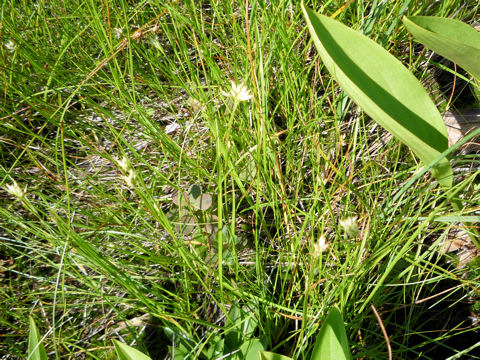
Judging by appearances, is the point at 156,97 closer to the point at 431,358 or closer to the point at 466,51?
the point at 466,51

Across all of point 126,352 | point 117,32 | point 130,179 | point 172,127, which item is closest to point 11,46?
point 117,32

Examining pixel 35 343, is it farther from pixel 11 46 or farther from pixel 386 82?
pixel 11 46

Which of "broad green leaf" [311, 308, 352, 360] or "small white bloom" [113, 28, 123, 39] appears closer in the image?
"broad green leaf" [311, 308, 352, 360]

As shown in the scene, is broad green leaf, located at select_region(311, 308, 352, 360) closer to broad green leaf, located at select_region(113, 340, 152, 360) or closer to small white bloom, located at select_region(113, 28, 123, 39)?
broad green leaf, located at select_region(113, 340, 152, 360)

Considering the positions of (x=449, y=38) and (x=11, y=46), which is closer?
(x=449, y=38)

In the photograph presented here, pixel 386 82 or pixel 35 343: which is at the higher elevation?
pixel 386 82

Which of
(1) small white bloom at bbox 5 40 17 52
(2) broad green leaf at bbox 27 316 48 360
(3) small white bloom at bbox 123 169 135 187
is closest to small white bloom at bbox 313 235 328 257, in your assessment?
(3) small white bloom at bbox 123 169 135 187

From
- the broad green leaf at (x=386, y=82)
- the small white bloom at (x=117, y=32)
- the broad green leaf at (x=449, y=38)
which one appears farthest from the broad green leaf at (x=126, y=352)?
the small white bloom at (x=117, y=32)
